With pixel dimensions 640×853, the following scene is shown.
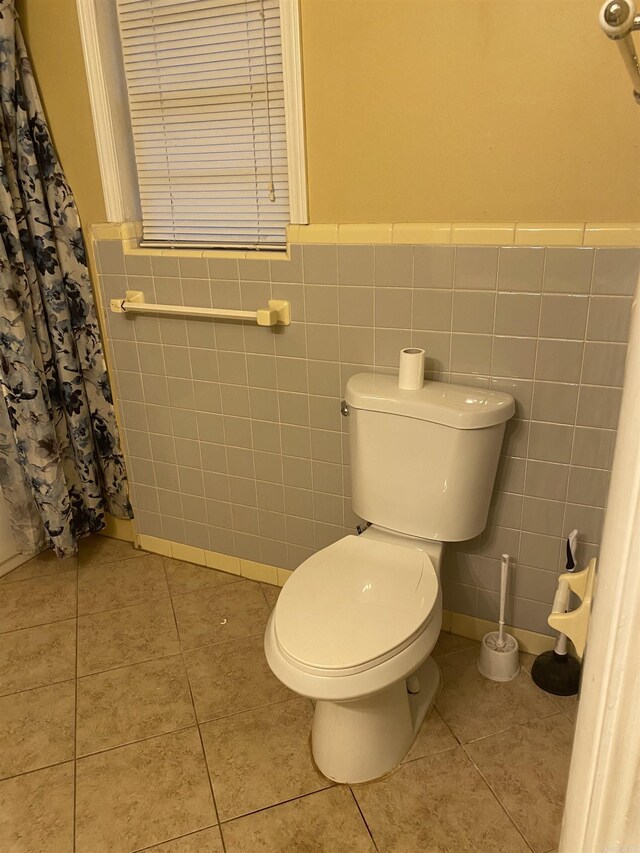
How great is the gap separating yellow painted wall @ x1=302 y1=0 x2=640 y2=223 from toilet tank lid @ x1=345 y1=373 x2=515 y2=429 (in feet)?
1.42

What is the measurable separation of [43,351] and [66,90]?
0.83 metres

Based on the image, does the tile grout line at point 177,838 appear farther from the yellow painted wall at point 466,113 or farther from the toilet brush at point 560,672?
the yellow painted wall at point 466,113

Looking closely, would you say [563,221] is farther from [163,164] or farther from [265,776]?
[265,776]

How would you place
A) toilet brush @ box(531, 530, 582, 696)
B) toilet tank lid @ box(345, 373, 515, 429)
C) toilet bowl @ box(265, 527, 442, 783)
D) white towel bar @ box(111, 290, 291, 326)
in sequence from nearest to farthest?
1. toilet bowl @ box(265, 527, 442, 783)
2. toilet tank lid @ box(345, 373, 515, 429)
3. toilet brush @ box(531, 530, 582, 696)
4. white towel bar @ box(111, 290, 291, 326)

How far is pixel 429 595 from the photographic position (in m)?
Answer: 1.51

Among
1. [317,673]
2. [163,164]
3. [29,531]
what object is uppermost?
[163,164]

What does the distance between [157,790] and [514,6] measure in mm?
1980

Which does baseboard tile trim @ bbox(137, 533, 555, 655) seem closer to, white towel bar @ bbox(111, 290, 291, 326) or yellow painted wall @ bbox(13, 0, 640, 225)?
white towel bar @ bbox(111, 290, 291, 326)

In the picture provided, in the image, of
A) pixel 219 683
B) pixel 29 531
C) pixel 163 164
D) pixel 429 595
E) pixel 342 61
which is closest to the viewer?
pixel 429 595

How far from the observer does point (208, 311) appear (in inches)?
77.9

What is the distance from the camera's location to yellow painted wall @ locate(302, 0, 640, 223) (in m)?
1.41

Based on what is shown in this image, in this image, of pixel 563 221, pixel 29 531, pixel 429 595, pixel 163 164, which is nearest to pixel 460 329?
pixel 563 221

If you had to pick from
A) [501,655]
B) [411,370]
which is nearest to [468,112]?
[411,370]

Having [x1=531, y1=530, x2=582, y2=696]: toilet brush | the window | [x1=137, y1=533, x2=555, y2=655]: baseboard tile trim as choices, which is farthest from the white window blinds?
[x1=531, y1=530, x2=582, y2=696]: toilet brush
